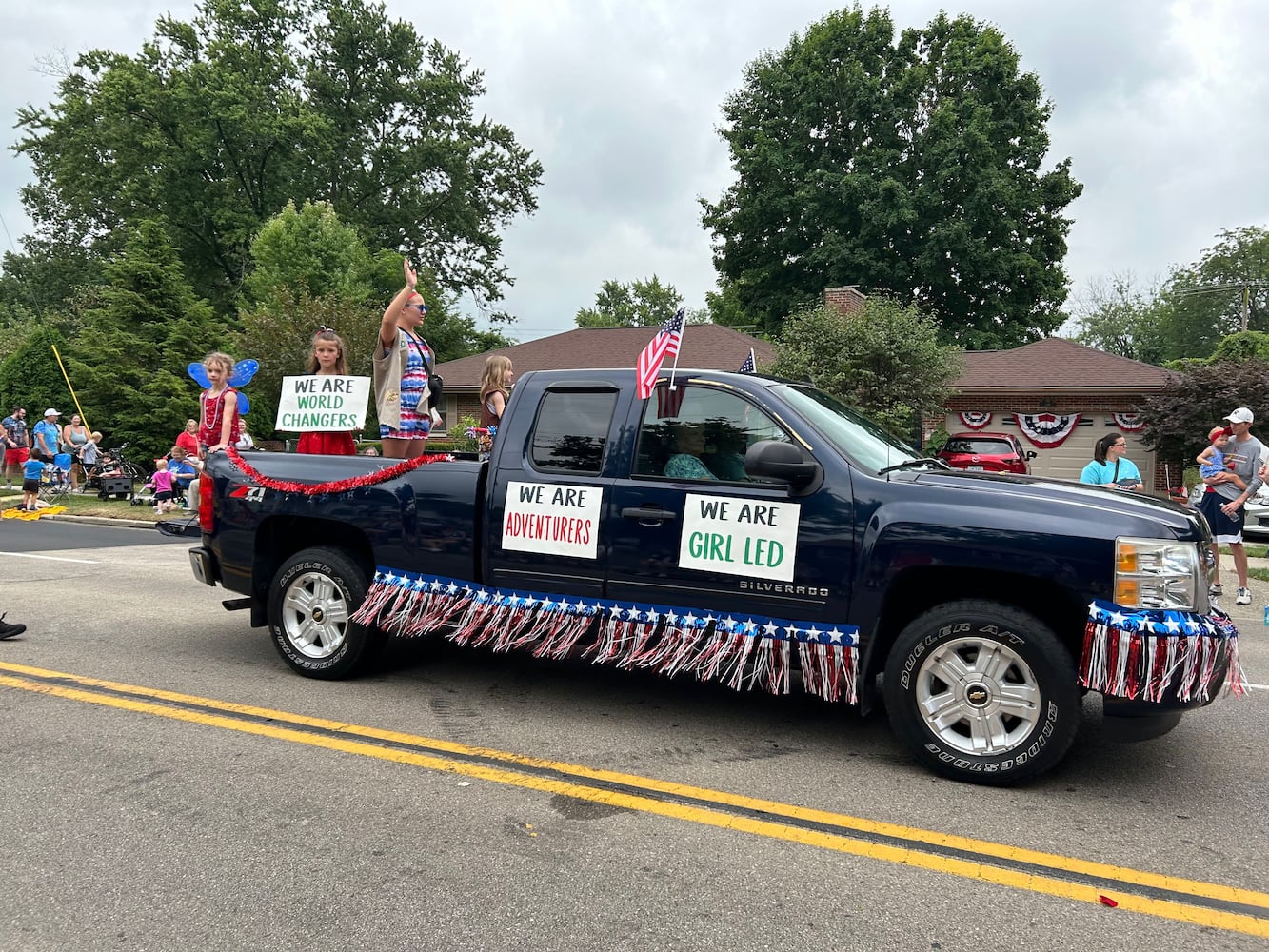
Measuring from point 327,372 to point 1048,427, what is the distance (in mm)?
24259

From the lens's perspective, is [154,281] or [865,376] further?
[154,281]

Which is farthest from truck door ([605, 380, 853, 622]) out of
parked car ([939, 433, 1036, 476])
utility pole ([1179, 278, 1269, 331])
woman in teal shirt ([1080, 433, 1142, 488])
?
utility pole ([1179, 278, 1269, 331])

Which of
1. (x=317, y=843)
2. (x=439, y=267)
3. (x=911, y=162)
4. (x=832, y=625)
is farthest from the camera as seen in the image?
(x=439, y=267)

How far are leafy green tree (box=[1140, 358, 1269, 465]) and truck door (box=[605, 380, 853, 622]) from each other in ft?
61.7

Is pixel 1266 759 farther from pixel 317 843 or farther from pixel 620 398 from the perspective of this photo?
pixel 317 843

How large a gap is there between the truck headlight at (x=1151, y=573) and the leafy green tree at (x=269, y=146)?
41.3 meters

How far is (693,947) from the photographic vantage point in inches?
106

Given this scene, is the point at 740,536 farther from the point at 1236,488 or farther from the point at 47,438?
the point at 47,438

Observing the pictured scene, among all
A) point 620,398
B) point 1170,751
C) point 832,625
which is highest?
point 620,398

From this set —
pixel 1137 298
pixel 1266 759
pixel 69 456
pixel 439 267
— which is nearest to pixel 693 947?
pixel 1266 759

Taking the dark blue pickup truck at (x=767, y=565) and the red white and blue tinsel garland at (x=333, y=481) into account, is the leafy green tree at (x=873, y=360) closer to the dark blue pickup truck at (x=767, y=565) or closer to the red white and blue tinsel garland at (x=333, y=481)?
the dark blue pickup truck at (x=767, y=565)

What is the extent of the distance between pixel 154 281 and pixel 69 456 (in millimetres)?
6205

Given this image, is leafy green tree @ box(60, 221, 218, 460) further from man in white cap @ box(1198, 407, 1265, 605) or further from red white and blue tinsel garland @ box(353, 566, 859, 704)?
man in white cap @ box(1198, 407, 1265, 605)

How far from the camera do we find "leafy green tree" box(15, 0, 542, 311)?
39.5 meters
